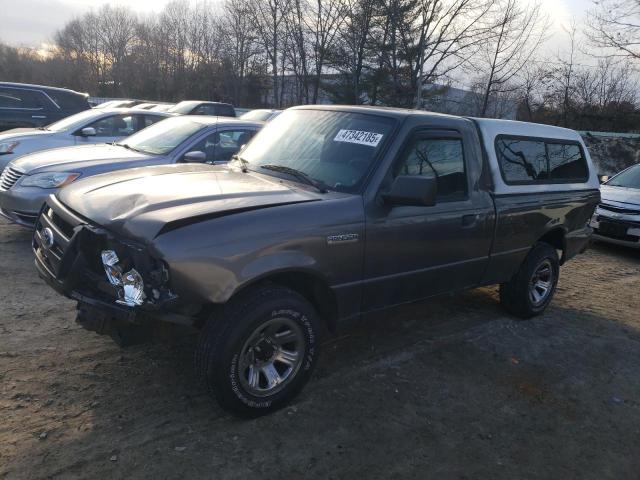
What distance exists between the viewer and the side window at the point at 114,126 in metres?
8.23

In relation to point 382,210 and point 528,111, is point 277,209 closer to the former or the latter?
point 382,210

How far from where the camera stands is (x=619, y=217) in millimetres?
8531

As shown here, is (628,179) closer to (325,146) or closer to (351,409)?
(325,146)

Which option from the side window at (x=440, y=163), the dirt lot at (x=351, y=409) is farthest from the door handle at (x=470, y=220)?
the dirt lot at (x=351, y=409)

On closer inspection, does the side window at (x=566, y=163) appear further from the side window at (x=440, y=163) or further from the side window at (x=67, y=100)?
the side window at (x=67, y=100)

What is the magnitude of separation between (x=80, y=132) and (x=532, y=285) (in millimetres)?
6888

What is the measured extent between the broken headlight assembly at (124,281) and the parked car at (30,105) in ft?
33.4

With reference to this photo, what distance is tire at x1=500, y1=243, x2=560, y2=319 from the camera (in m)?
5.04

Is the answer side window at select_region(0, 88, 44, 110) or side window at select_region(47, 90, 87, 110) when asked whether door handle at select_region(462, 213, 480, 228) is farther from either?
side window at select_region(0, 88, 44, 110)

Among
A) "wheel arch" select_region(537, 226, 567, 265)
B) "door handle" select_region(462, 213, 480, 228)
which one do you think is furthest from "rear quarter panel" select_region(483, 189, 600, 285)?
"door handle" select_region(462, 213, 480, 228)

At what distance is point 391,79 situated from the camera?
102 ft

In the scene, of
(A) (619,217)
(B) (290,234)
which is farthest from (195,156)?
(A) (619,217)

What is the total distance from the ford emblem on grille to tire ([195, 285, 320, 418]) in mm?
1231

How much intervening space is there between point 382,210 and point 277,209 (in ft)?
2.62
